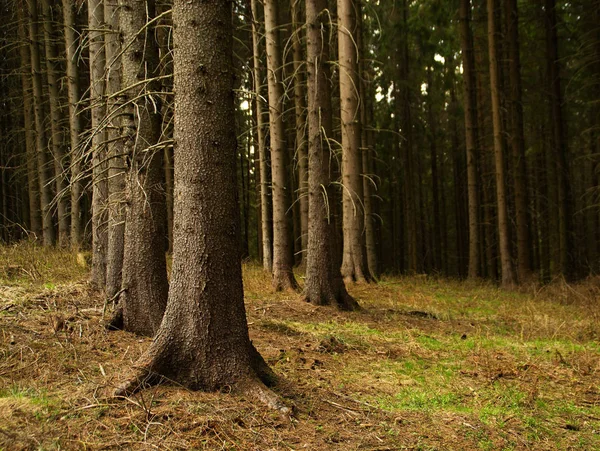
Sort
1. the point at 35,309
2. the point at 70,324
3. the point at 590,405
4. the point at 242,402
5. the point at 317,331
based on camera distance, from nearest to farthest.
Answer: the point at 242,402 → the point at 590,405 → the point at 70,324 → the point at 35,309 → the point at 317,331

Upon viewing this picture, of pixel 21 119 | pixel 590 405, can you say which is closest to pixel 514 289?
pixel 590 405

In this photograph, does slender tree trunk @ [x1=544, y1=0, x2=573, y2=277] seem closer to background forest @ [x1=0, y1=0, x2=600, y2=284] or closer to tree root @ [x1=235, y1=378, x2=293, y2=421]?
background forest @ [x1=0, y1=0, x2=600, y2=284]

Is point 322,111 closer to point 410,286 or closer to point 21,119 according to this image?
point 410,286

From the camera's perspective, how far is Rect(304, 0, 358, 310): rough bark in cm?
879

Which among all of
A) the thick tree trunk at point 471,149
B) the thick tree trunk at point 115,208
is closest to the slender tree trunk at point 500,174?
the thick tree trunk at point 471,149

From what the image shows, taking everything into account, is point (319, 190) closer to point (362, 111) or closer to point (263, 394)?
point (263, 394)

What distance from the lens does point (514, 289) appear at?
43.8 feet

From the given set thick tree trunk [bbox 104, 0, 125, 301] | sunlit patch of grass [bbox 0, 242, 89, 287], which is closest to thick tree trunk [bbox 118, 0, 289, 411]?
thick tree trunk [bbox 104, 0, 125, 301]

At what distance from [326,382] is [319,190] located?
4.15 m

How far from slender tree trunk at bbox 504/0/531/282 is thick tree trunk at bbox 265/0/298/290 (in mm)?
6978

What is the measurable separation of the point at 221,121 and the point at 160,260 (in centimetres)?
209

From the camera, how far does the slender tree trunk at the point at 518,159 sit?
14.1 metres

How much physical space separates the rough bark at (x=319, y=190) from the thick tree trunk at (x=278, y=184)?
1.10 m

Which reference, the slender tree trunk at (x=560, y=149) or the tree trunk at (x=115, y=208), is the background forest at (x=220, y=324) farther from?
the slender tree trunk at (x=560, y=149)
